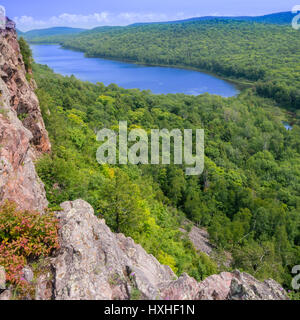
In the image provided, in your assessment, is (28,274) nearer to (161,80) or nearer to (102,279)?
(102,279)

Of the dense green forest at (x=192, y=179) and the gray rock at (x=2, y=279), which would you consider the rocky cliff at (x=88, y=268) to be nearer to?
the gray rock at (x=2, y=279)

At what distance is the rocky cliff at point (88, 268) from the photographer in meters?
7.59

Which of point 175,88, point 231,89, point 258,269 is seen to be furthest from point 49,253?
point 231,89

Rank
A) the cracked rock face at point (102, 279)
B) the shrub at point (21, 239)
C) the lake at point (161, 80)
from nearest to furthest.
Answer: the shrub at point (21, 239) < the cracked rock face at point (102, 279) < the lake at point (161, 80)

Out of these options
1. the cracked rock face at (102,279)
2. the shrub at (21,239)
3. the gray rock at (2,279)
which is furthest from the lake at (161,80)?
the gray rock at (2,279)

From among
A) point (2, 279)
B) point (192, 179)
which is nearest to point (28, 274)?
point (2, 279)

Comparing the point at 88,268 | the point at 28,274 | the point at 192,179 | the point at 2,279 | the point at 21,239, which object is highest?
the point at 21,239

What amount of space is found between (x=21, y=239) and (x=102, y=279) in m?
2.85

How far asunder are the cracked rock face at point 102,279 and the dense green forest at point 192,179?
15.0 ft

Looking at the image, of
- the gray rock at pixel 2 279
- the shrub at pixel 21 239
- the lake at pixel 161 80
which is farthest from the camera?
the lake at pixel 161 80

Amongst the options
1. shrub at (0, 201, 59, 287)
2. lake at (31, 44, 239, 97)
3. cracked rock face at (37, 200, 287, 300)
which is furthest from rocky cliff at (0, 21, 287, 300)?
lake at (31, 44, 239, 97)

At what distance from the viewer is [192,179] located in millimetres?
50688

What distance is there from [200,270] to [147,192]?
11.3 m
